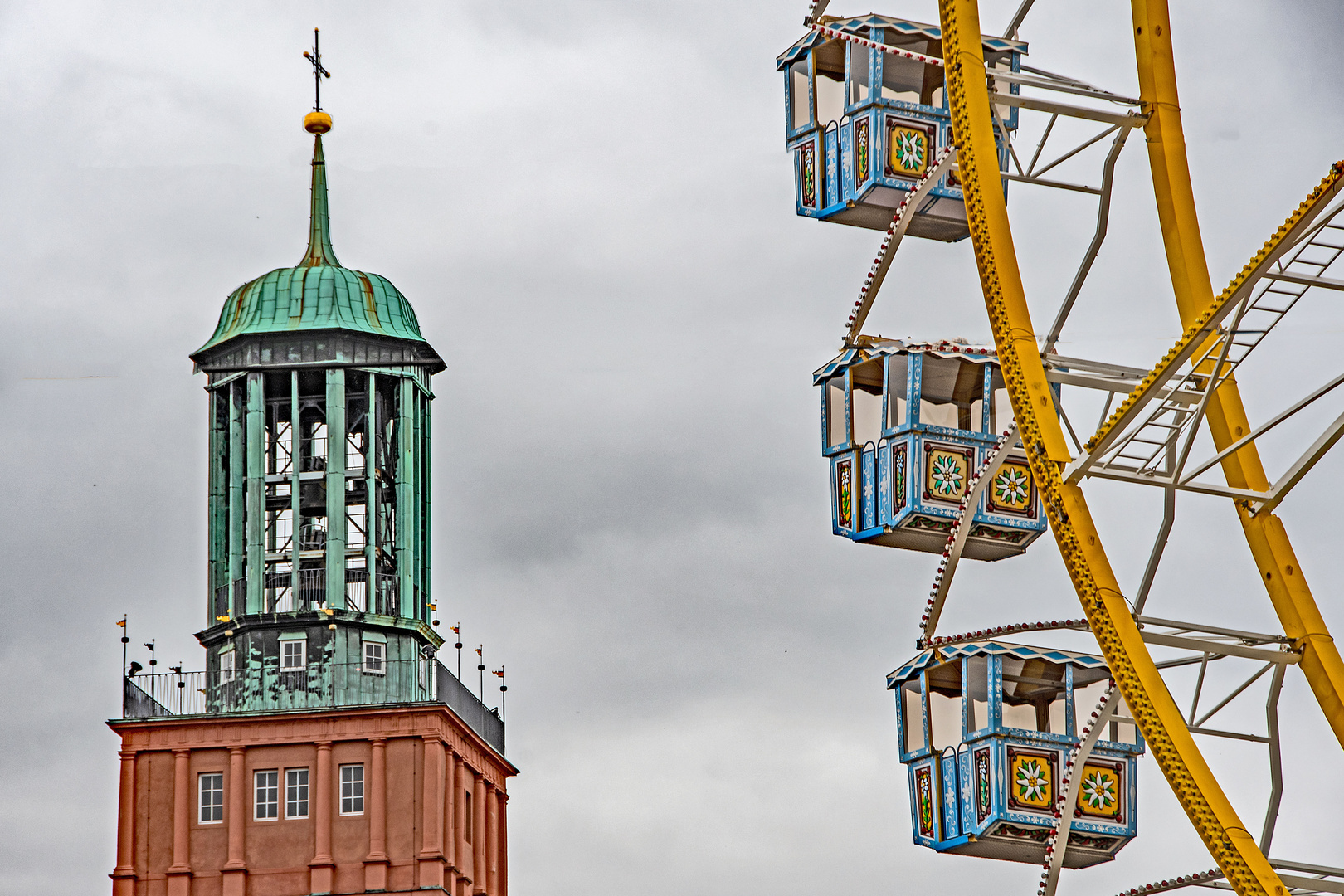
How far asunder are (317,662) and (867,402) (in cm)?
3766

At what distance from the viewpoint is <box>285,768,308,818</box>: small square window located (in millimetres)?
72625

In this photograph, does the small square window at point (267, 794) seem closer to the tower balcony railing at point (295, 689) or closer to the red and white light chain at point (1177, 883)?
the tower balcony railing at point (295, 689)

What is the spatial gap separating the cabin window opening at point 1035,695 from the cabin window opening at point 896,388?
3298 millimetres

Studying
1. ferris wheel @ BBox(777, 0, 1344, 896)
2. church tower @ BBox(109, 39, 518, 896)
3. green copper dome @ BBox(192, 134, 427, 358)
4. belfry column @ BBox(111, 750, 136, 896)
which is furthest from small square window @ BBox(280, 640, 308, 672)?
ferris wheel @ BBox(777, 0, 1344, 896)

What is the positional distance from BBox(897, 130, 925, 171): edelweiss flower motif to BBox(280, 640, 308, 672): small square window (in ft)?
122

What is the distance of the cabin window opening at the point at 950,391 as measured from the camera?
126 feet

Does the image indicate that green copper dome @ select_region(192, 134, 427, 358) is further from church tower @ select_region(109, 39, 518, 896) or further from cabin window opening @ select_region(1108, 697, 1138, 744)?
cabin window opening @ select_region(1108, 697, 1138, 744)

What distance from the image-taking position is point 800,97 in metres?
40.0

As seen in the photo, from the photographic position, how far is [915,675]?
120 feet

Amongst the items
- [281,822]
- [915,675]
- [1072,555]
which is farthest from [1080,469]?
[281,822]

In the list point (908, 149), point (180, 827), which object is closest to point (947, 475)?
point (908, 149)

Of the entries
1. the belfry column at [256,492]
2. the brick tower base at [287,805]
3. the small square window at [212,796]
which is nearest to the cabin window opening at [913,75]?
the brick tower base at [287,805]

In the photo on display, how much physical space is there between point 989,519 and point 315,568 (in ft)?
131

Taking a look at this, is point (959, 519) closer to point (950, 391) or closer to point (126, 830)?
point (950, 391)
